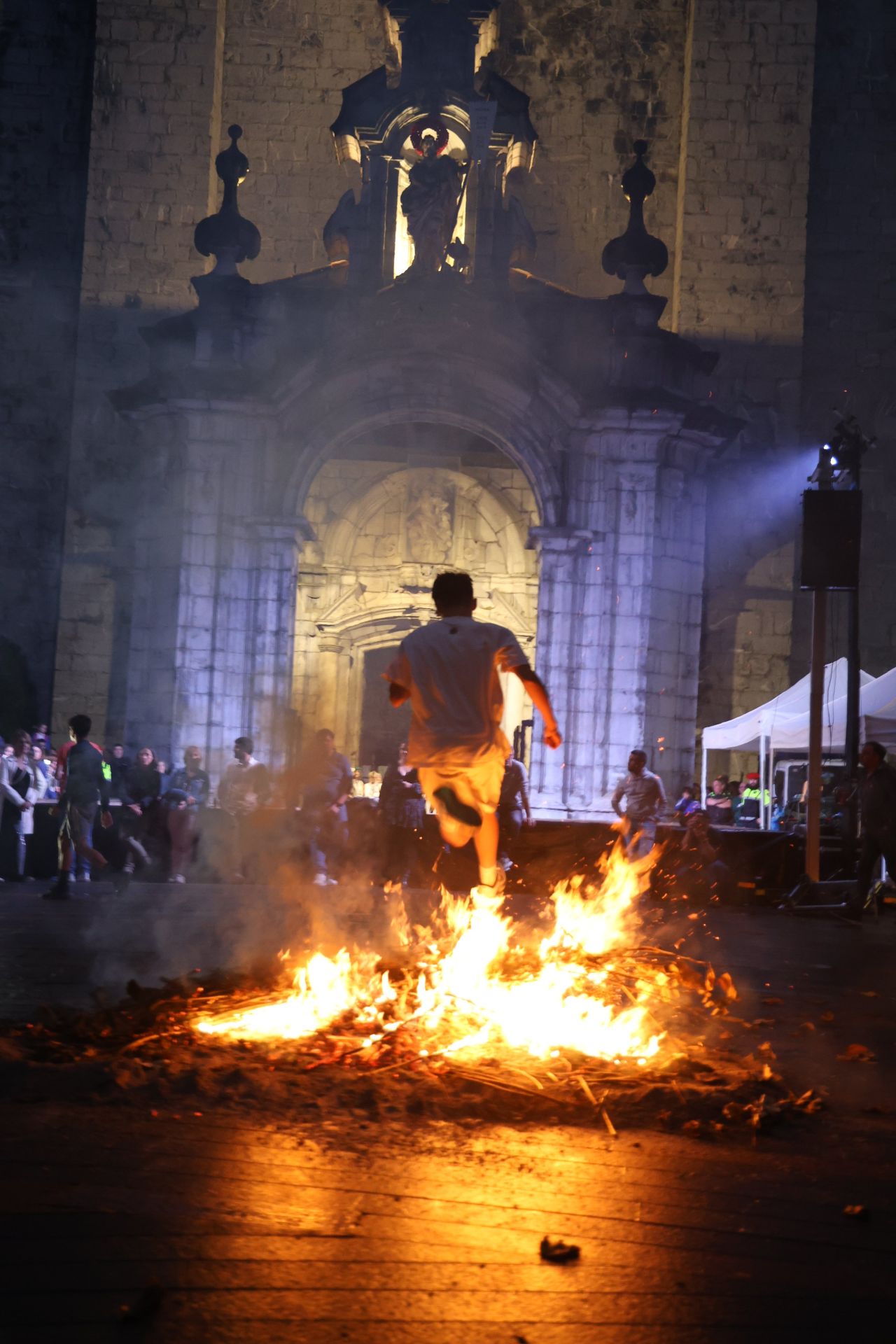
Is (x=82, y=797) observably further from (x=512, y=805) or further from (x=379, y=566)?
(x=379, y=566)

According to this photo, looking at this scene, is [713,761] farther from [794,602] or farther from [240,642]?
[240,642]

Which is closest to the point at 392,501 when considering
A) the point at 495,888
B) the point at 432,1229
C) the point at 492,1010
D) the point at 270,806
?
the point at 270,806

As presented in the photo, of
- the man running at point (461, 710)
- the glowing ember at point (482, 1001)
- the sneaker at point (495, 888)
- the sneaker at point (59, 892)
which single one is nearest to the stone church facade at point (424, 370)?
the sneaker at point (59, 892)

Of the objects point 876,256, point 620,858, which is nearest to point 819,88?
point 876,256

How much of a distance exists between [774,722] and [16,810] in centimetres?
964

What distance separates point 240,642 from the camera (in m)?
18.3

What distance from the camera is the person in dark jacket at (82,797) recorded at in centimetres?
1162

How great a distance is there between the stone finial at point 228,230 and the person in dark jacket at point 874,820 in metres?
11.7

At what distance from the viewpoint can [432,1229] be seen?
125 inches

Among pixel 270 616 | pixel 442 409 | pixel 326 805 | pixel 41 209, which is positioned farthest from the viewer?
pixel 41 209

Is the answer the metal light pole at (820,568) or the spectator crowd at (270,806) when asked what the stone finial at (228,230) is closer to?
the spectator crowd at (270,806)

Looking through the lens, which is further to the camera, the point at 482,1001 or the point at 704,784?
the point at 704,784

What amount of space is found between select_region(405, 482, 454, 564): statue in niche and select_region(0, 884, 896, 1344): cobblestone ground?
709 inches

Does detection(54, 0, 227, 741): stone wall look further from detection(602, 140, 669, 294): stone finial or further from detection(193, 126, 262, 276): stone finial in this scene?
detection(602, 140, 669, 294): stone finial
